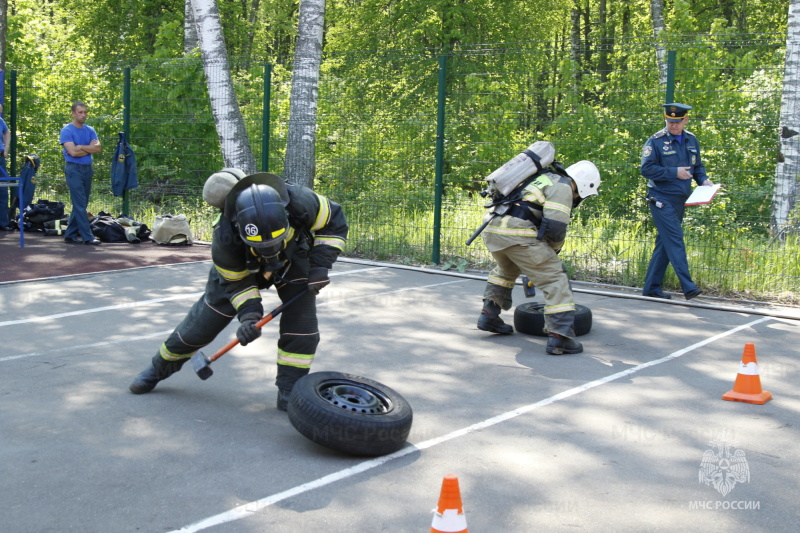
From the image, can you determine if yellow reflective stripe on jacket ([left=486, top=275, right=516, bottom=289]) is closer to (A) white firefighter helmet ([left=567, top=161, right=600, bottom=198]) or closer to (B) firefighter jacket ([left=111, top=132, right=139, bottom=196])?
(A) white firefighter helmet ([left=567, top=161, right=600, bottom=198])

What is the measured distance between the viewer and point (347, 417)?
4.49m

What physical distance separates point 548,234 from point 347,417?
3314mm

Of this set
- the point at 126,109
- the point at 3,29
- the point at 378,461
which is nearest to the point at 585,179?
the point at 378,461

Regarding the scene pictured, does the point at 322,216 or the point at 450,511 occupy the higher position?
the point at 322,216

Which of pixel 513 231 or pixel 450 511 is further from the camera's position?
pixel 513 231

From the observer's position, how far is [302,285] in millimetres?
5387

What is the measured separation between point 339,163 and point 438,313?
482 centimetres

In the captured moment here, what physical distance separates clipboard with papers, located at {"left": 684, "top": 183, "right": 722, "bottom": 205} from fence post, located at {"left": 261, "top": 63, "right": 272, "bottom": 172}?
701cm

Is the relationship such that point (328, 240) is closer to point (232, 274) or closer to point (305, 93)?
point (232, 274)

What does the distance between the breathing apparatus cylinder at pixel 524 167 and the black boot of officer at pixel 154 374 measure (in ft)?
10.5

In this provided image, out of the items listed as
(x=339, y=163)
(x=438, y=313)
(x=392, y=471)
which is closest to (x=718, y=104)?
(x=438, y=313)

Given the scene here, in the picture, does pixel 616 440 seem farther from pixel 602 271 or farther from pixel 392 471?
pixel 602 271

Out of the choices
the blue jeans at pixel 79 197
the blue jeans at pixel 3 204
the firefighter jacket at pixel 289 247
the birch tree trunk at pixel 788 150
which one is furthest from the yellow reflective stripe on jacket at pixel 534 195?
the blue jeans at pixel 3 204

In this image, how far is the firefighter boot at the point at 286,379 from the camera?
17.6 feet
